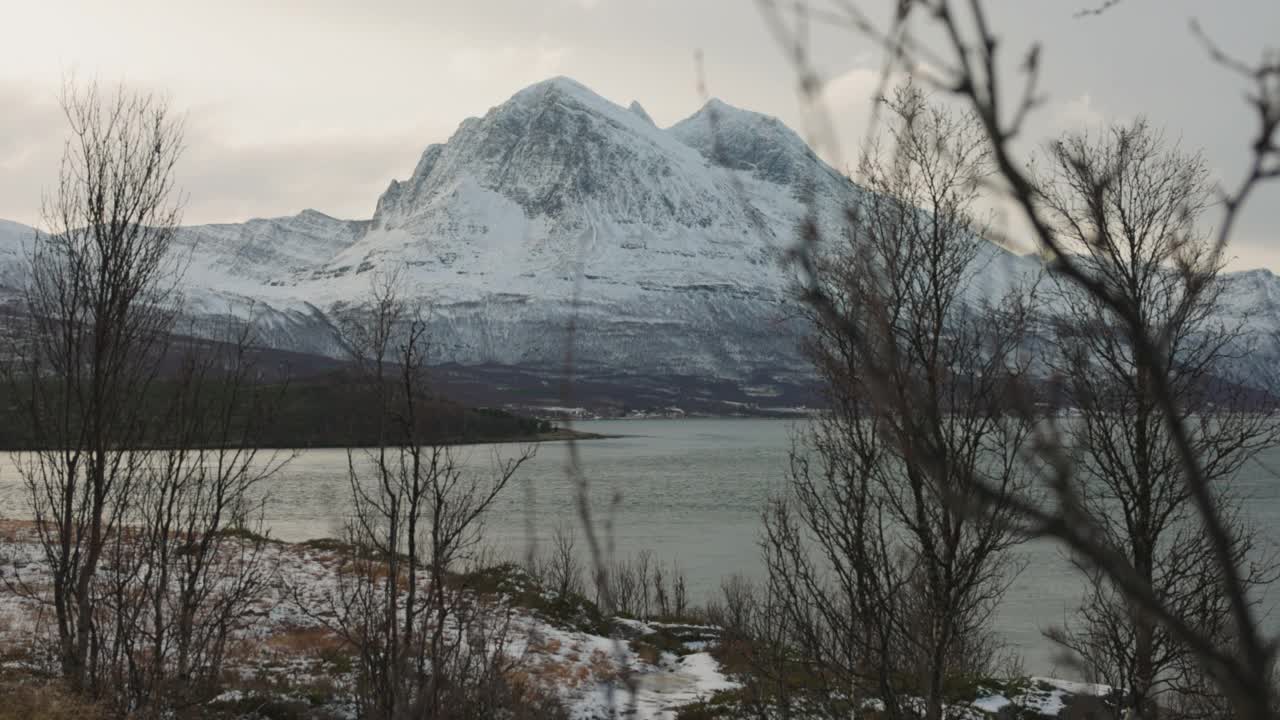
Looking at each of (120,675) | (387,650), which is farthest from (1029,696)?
(120,675)

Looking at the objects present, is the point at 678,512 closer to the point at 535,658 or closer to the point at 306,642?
the point at 535,658

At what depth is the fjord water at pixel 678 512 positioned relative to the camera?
35344 millimetres

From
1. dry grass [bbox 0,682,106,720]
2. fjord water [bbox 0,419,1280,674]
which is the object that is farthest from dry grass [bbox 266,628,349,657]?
dry grass [bbox 0,682,106,720]

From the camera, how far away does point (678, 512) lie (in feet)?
216

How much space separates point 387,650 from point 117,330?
16.0ft

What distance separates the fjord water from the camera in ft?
116

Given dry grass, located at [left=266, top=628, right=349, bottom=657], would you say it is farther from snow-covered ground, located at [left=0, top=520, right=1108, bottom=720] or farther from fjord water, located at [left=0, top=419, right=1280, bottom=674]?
fjord water, located at [left=0, top=419, right=1280, bottom=674]

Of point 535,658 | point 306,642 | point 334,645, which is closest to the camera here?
point 334,645

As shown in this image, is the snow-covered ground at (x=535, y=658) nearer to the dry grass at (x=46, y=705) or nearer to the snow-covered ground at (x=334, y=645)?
the snow-covered ground at (x=334, y=645)

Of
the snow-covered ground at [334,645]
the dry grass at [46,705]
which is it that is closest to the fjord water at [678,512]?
the snow-covered ground at [334,645]

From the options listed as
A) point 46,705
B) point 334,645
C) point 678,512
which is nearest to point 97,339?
point 46,705

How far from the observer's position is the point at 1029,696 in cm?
1719

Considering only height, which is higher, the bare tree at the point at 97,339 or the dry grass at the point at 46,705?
the bare tree at the point at 97,339

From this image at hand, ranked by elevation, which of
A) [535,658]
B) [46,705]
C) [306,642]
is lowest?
[535,658]
